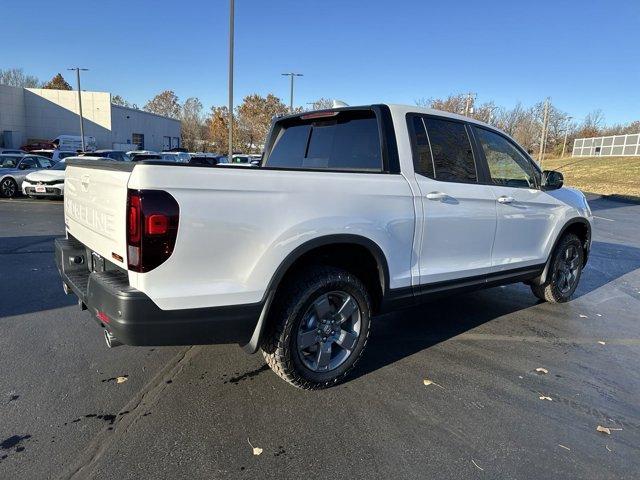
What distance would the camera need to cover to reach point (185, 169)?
2.52m

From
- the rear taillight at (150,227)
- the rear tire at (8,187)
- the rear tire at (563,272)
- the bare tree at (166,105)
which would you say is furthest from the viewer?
the bare tree at (166,105)

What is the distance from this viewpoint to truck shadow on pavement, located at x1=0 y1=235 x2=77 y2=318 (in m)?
4.91

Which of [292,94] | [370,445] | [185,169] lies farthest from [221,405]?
[292,94]

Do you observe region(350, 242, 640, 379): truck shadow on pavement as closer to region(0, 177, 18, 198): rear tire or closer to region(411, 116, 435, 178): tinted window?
region(411, 116, 435, 178): tinted window

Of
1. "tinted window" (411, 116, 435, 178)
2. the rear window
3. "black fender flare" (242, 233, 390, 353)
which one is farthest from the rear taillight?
"tinted window" (411, 116, 435, 178)

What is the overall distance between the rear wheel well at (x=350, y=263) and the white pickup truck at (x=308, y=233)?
0.5 inches

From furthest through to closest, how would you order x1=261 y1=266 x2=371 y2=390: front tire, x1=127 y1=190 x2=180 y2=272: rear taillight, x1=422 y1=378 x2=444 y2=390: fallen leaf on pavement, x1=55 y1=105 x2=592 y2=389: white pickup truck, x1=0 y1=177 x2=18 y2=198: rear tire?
x1=0 y1=177 x2=18 y2=198: rear tire < x1=422 y1=378 x2=444 y2=390: fallen leaf on pavement < x1=261 y1=266 x2=371 y2=390: front tire < x1=55 y1=105 x2=592 y2=389: white pickup truck < x1=127 y1=190 x2=180 y2=272: rear taillight

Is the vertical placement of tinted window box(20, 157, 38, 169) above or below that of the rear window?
below

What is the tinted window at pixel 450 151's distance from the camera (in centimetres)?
386

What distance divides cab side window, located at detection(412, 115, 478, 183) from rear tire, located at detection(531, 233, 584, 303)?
191cm

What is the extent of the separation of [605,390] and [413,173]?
7.15 ft

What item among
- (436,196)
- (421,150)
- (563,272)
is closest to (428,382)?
(436,196)

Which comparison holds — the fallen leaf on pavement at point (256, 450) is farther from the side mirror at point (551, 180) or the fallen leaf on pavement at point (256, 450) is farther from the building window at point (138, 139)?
the building window at point (138, 139)

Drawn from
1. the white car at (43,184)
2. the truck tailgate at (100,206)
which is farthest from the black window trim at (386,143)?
the white car at (43,184)
